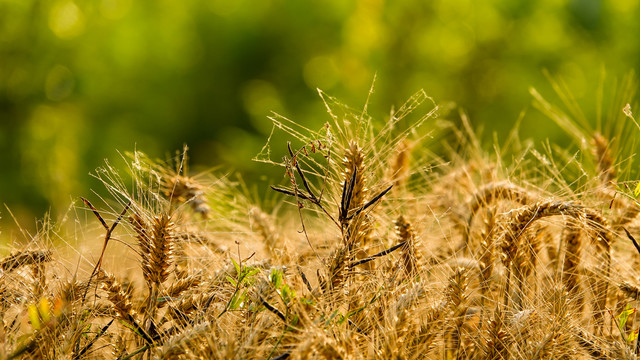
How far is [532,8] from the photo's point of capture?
7.26 m

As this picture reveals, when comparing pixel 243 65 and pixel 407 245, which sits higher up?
pixel 407 245

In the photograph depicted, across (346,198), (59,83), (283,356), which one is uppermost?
(346,198)

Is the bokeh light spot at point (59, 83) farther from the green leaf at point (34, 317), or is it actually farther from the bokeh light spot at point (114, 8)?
the green leaf at point (34, 317)

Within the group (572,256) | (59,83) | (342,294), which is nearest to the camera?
(342,294)

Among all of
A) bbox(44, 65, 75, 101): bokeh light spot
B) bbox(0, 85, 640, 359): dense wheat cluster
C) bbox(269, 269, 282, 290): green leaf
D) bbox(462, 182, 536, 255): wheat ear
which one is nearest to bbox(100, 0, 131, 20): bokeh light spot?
bbox(44, 65, 75, 101): bokeh light spot

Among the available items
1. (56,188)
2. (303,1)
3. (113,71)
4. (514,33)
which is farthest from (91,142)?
(514,33)

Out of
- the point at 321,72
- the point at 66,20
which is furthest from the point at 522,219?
the point at 66,20

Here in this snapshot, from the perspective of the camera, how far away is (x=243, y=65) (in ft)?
27.1

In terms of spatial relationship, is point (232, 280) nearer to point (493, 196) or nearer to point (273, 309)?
point (273, 309)

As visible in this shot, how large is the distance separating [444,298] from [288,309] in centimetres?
25

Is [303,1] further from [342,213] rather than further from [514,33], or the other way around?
[342,213]

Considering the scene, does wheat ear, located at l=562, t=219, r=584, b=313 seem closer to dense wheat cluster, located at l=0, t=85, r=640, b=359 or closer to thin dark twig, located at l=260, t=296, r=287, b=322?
dense wheat cluster, located at l=0, t=85, r=640, b=359

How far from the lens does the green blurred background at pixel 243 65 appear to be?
22.5ft

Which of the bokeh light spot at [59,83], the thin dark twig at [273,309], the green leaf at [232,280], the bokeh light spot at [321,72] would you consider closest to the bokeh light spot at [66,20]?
the bokeh light spot at [59,83]
